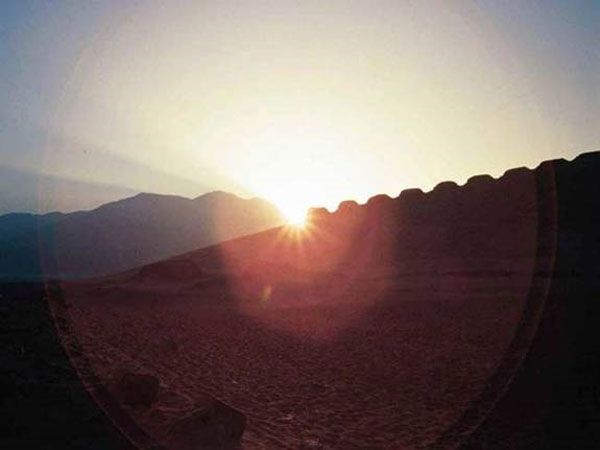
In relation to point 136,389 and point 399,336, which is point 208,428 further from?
point 399,336

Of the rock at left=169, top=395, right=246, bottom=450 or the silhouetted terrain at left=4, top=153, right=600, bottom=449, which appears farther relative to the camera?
the silhouetted terrain at left=4, top=153, right=600, bottom=449

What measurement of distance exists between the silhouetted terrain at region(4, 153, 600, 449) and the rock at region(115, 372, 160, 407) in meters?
0.14

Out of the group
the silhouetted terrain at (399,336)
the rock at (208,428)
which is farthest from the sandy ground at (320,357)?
the rock at (208,428)

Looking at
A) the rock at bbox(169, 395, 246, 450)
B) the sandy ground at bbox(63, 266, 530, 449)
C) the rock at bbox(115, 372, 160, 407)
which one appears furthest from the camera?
the sandy ground at bbox(63, 266, 530, 449)

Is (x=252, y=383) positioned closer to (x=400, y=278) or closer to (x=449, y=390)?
(x=449, y=390)

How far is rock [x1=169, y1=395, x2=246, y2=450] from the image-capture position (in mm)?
9531

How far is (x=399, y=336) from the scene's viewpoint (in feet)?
80.4

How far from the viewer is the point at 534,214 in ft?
187

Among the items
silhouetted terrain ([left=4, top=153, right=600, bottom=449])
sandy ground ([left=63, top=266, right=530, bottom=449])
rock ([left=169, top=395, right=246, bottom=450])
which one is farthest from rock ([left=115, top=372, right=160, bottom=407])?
rock ([left=169, top=395, right=246, bottom=450])

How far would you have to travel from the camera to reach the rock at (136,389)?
442 inches

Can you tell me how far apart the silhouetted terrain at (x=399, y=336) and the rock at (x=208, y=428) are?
80mm

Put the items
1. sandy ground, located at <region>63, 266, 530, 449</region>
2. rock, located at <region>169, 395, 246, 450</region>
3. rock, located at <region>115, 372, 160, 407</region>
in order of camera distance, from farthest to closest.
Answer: sandy ground, located at <region>63, 266, 530, 449</region> < rock, located at <region>115, 372, 160, 407</region> < rock, located at <region>169, 395, 246, 450</region>

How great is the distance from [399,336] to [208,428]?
51.9ft

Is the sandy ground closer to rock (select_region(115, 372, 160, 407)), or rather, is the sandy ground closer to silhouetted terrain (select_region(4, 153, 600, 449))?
silhouetted terrain (select_region(4, 153, 600, 449))
